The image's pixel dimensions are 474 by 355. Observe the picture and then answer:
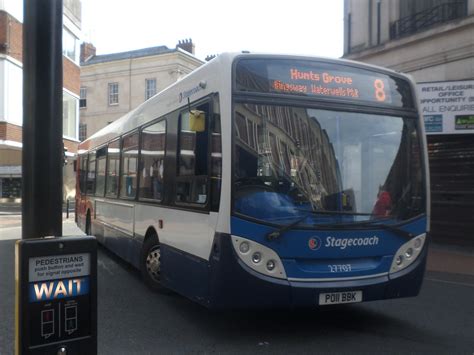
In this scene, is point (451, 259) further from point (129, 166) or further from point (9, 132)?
point (9, 132)

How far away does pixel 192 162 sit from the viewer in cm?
581

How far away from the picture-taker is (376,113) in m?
5.70

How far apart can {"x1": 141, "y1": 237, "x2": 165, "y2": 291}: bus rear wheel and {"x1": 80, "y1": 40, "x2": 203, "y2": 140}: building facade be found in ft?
103

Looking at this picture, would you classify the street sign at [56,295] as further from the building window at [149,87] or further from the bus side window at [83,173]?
the building window at [149,87]

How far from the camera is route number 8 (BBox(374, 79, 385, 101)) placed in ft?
18.9

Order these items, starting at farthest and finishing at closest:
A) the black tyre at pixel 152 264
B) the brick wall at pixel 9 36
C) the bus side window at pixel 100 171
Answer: the brick wall at pixel 9 36 < the bus side window at pixel 100 171 < the black tyre at pixel 152 264

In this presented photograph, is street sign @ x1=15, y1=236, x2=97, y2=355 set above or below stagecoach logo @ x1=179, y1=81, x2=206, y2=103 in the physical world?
below

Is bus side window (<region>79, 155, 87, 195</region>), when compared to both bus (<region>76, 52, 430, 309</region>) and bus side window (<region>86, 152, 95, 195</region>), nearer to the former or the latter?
bus side window (<region>86, 152, 95, 195</region>)

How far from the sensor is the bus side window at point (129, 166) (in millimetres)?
8398

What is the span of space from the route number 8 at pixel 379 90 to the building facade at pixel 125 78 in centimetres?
3296

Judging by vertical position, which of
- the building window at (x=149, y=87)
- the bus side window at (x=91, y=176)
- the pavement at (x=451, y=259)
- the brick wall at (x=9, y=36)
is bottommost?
the pavement at (x=451, y=259)

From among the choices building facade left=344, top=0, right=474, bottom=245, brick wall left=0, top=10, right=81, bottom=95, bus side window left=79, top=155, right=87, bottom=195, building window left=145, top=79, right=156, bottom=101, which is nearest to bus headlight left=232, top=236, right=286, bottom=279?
bus side window left=79, top=155, right=87, bottom=195

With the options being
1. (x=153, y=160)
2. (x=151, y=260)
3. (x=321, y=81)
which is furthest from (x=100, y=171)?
(x=321, y=81)

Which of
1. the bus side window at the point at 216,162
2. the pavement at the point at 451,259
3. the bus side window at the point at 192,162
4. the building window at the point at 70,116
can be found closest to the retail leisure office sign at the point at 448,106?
the pavement at the point at 451,259
